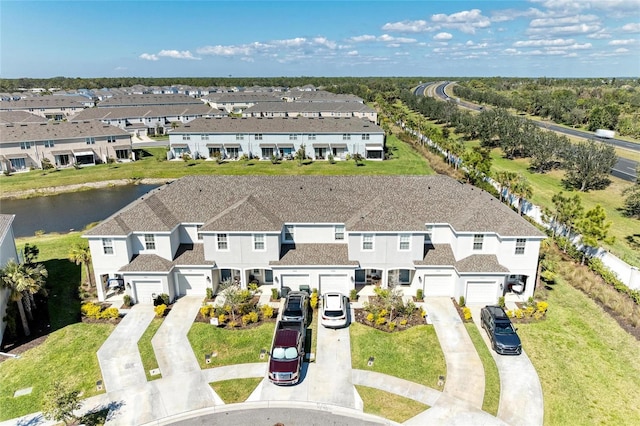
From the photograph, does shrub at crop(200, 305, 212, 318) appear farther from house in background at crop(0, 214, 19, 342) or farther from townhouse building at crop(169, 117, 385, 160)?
townhouse building at crop(169, 117, 385, 160)

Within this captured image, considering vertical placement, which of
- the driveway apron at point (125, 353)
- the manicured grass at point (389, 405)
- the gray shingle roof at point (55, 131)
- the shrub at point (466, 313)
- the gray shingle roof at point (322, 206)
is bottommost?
the manicured grass at point (389, 405)

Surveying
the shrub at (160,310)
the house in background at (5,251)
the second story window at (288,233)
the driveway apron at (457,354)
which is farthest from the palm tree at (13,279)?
the driveway apron at (457,354)

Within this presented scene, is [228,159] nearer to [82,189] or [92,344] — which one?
[82,189]

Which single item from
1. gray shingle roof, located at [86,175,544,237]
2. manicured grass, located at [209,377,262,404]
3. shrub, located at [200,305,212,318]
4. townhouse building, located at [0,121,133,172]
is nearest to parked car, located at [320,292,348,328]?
gray shingle roof, located at [86,175,544,237]

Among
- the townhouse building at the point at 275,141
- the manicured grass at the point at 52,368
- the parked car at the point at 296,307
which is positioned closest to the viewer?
the manicured grass at the point at 52,368

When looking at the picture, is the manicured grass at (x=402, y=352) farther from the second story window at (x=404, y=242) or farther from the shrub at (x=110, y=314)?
the shrub at (x=110, y=314)

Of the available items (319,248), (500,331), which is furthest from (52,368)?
(500,331)

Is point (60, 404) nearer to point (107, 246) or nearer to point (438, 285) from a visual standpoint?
point (107, 246)
